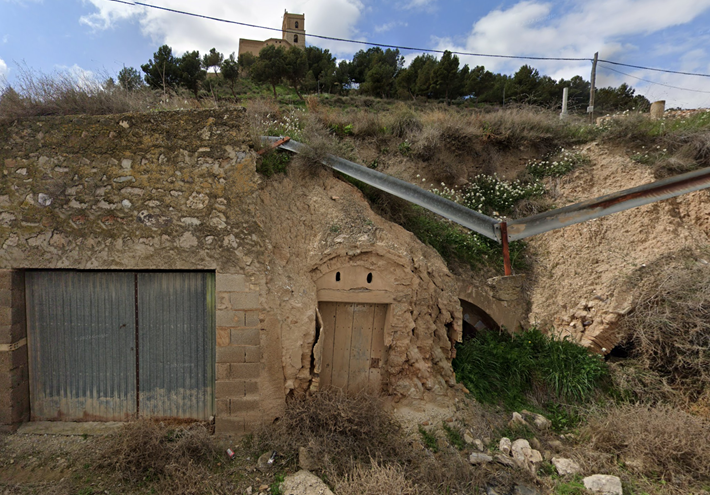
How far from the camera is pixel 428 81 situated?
2223 centimetres

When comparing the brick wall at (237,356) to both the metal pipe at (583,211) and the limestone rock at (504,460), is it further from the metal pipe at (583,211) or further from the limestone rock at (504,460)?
the metal pipe at (583,211)

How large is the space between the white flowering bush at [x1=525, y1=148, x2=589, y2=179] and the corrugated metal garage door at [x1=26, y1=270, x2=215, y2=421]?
6913mm

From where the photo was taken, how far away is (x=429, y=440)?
4078 mm

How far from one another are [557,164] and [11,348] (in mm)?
9529

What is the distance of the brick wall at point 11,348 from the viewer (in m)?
3.99

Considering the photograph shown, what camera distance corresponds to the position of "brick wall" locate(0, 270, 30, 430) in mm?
3992

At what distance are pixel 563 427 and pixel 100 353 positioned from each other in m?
6.00

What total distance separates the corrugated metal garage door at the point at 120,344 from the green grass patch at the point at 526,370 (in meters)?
3.63

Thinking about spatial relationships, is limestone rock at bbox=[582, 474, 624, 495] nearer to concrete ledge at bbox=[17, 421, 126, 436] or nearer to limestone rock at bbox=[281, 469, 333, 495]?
limestone rock at bbox=[281, 469, 333, 495]

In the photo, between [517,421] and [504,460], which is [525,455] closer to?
[504,460]

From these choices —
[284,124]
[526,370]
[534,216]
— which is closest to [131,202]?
[284,124]

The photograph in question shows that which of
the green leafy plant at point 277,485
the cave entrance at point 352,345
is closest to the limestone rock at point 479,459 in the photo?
the cave entrance at point 352,345

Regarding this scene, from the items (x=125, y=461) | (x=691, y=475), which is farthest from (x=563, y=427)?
(x=125, y=461)

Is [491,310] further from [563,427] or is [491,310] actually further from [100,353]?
[100,353]
